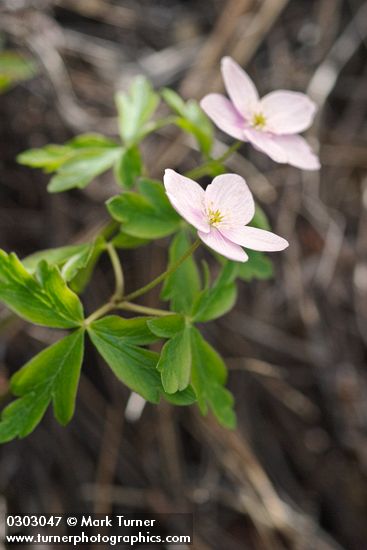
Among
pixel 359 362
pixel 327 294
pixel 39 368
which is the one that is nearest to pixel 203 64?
pixel 327 294

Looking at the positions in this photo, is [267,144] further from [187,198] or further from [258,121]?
[187,198]

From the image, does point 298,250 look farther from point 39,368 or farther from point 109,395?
point 39,368

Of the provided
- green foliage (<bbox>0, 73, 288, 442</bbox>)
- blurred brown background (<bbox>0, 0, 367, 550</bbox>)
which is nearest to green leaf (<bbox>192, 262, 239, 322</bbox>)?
green foliage (<bbox>0, 73, 288, 442</bbox>)

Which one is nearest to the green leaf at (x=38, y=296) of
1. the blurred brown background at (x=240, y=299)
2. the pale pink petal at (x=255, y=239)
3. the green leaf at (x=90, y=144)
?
the pale pink petal at (x=255, y=239)

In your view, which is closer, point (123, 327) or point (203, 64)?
point (123, 327)

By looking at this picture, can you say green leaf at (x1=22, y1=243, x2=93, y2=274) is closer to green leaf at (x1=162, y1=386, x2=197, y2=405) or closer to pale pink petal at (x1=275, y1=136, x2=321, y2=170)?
green leaf at (x1=162, y1=386, x2=197, y2=405)

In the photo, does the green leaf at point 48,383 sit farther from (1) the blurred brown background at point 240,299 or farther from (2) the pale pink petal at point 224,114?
(1) the blurred brown background at point 240,299
